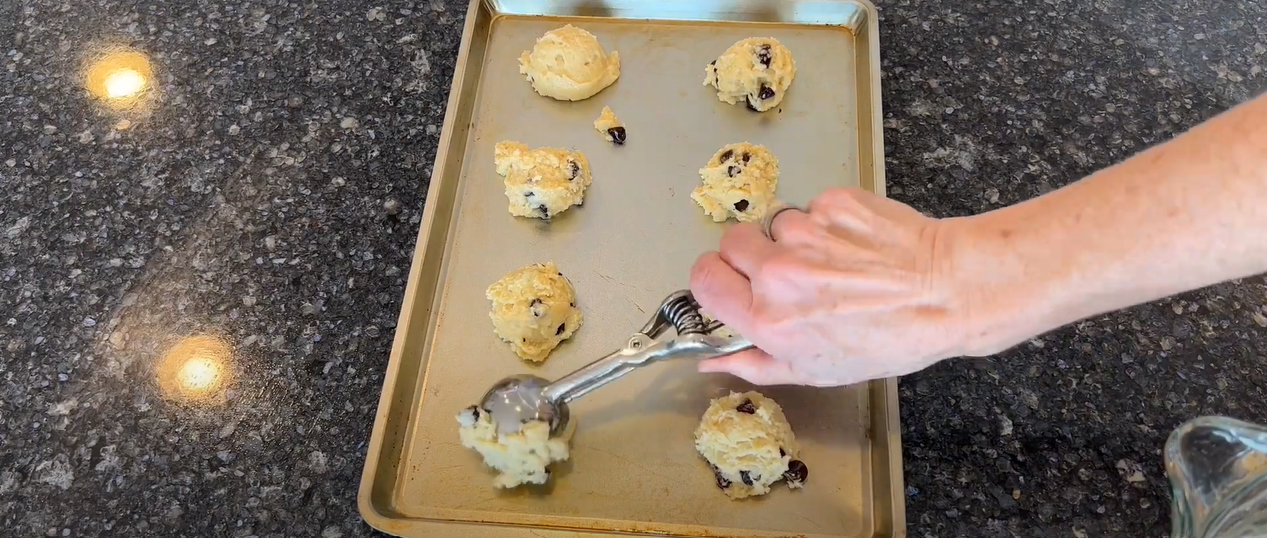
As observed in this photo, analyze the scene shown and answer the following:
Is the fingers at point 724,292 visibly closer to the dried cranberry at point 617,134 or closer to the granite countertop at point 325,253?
the granite countertop at point 325,253

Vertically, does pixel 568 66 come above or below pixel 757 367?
above

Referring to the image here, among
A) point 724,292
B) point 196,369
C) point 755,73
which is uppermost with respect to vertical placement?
point 755,73

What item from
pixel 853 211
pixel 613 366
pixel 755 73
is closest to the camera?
pixel 853 211

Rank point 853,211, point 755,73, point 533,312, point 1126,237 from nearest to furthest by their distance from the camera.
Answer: point 1126,237 < point 853,211 < point 533,312 < point 755,73

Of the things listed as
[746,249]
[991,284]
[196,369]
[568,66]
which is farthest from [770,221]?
[196,369]

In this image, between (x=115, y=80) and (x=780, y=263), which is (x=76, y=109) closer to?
(x=115, y=80)

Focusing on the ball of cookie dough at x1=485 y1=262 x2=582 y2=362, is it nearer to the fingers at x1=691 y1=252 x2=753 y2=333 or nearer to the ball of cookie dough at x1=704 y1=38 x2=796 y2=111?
the fingers at x1=691 y1=252 x2=753 y2=333

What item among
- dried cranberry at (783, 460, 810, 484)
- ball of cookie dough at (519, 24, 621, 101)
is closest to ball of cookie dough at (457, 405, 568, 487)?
dried cranberry at (783, 460, 810, 484)

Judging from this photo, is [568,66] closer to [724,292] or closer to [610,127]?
[610,127]
